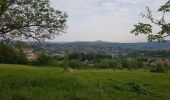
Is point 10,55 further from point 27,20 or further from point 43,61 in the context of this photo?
point 43,61

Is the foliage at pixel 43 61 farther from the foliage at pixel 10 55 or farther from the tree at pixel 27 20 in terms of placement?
the tree at pixel 27 20

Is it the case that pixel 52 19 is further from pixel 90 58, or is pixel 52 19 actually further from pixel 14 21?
pixel 90 58

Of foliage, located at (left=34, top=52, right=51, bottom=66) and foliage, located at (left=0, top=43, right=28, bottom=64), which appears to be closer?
foliage, located at (left=0, top=43, right=28, bottom=64)

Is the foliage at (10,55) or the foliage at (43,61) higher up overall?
the foliage at (10,55)

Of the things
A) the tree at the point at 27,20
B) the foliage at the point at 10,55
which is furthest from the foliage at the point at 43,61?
the tree at the point at 27,20

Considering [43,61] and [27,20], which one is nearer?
[27,20]

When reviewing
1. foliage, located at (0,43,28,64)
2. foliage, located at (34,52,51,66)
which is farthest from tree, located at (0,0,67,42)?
foliage, located at (34,52,51,66)

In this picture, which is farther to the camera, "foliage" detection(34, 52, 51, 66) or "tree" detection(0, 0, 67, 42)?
"foliage" detection(34, 52, 51, 66)

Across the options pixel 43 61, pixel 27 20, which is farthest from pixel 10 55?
pixel 43 61

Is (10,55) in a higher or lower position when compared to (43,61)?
higher

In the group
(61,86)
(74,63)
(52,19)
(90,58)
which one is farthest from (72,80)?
(90,58)

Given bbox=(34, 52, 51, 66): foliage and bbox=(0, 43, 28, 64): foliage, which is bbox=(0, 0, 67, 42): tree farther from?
bbox=(34, 52, 51, 66): foliage

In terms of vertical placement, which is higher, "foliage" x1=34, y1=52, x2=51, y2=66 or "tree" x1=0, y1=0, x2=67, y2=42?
"tree" x1=0, y1=0, x2=67, y2=42

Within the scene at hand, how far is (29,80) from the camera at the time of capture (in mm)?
23469
